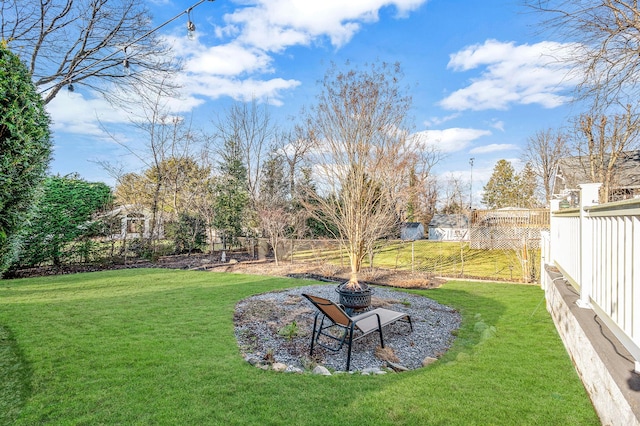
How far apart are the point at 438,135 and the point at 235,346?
10.4m

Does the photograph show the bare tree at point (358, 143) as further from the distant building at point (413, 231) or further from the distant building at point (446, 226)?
the distant building at point (413, 231)

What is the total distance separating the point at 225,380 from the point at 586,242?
358 centimetres

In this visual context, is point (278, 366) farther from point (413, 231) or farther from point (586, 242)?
point (413, 231)

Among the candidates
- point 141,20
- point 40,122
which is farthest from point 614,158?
point 141,20

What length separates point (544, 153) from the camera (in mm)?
21406

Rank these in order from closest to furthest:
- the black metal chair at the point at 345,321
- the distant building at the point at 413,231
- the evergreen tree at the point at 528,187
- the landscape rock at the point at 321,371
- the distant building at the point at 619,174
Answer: the landscape rock at the point at 321,371 → the black metal chair at the point at 345,321 → the distant building at the point at 619,174 → the distant building at the point at 413,231 → the evergreen tree at the point at 528,187

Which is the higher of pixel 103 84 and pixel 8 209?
pixel 103 84

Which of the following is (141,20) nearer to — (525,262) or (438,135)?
(438,135)

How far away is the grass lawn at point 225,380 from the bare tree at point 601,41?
12.4 ft

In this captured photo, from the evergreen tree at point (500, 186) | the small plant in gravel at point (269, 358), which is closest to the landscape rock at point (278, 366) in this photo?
the small plant in gravel at point (269, 358)

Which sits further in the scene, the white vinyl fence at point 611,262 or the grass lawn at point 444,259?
the grass lawn at point 444,259

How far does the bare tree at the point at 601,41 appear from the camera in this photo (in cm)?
462

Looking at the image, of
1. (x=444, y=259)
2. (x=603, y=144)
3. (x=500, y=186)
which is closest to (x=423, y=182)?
(x=444, y=259)

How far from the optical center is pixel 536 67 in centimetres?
549
